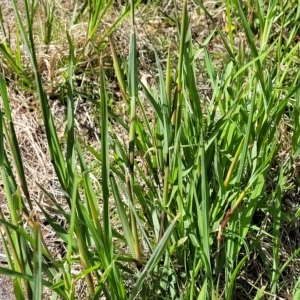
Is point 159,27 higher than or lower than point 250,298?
higher

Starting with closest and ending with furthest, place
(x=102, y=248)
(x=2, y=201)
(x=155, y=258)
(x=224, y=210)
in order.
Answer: (x=155, y=258) → (x=102, y=248) → (x=224, y=210) → (x=2, y=201)

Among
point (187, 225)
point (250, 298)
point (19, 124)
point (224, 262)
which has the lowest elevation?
point (250, 298)

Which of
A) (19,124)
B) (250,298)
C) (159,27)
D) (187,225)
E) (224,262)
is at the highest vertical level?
(159,27)

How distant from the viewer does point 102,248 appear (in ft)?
3.47

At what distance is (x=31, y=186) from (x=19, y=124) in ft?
0.67

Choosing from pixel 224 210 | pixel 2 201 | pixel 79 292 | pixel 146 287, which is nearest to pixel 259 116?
pixel 224 210

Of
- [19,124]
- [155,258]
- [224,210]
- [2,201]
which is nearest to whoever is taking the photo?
[155,258]

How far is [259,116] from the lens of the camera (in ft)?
4.35

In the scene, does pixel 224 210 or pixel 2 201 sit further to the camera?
pixel 2 201

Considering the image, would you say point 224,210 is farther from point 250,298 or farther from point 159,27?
point 159,27

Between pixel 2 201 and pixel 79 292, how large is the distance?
347mm

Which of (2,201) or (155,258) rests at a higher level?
(155,258)

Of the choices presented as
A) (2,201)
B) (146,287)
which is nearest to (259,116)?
(146,287)

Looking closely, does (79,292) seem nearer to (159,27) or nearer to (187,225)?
(187,225)
